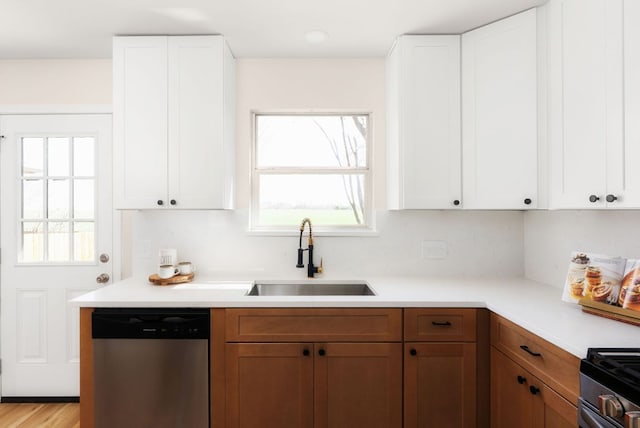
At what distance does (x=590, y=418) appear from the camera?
102 centimetres

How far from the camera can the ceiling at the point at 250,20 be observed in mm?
1840

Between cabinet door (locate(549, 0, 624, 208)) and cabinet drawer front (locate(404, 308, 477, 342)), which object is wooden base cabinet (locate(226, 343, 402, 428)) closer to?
cabinet drawer front (locate(404, 308, 477, 342))

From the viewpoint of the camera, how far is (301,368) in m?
1.72

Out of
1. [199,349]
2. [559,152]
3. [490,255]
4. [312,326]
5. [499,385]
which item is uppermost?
[559,152]

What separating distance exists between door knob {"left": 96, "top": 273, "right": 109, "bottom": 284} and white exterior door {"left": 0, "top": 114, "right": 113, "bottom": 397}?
26 millimetres

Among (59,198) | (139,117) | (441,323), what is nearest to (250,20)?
(139,117)

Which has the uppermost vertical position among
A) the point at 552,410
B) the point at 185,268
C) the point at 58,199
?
the point at 58,199

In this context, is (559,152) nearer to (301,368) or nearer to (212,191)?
(301,368)

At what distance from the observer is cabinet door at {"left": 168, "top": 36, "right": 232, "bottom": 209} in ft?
6.94

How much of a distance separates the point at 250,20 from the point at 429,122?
1206 millimetres

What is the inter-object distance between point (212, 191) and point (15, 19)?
4.78 ft

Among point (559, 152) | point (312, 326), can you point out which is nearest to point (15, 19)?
point (312, 326)

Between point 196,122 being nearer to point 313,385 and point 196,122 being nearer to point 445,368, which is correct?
point 313,385

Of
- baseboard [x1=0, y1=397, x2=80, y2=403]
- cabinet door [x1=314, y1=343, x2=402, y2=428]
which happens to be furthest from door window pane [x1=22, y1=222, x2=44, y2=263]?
cabinet door [x1=314, y1=343, x2=402, y2=428]
